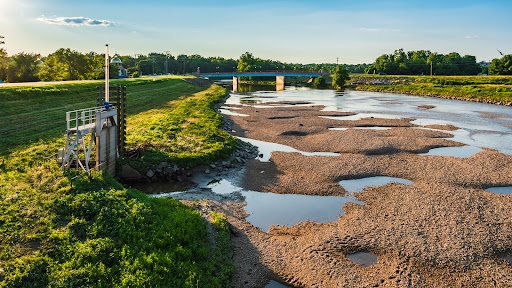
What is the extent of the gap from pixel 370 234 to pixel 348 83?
15302 centimetres

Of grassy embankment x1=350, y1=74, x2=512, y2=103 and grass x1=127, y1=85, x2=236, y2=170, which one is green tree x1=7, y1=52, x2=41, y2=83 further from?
grassy embankment x1=350, y1=74, x2=512, y2=103

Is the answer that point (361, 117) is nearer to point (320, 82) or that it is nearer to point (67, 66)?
point (67, 66)

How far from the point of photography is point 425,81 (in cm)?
13375

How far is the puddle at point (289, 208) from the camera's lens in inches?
813

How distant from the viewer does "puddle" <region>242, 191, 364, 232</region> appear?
67.8 ft

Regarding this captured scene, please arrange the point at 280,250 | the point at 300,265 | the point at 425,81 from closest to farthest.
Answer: the point at 300,265
the point at 280,250
the point at 425,81

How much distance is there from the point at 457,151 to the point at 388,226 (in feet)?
72.5

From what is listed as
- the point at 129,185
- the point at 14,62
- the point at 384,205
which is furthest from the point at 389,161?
the point at 14,62

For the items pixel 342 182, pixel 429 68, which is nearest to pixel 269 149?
pixel 342 182

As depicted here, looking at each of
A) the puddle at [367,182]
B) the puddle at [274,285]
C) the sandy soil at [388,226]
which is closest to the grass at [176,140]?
the sandy soil at [388,226]

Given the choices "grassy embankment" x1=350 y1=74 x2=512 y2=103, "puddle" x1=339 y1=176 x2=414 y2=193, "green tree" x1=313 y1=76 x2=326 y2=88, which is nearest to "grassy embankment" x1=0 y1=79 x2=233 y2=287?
"puddle" x1=339 y1=176 x2=414 y2=193

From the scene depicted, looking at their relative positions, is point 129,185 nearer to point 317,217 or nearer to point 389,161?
point 317,217

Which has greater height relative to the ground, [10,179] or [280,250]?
[10,179]

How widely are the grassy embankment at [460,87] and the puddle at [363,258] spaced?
277 feet
